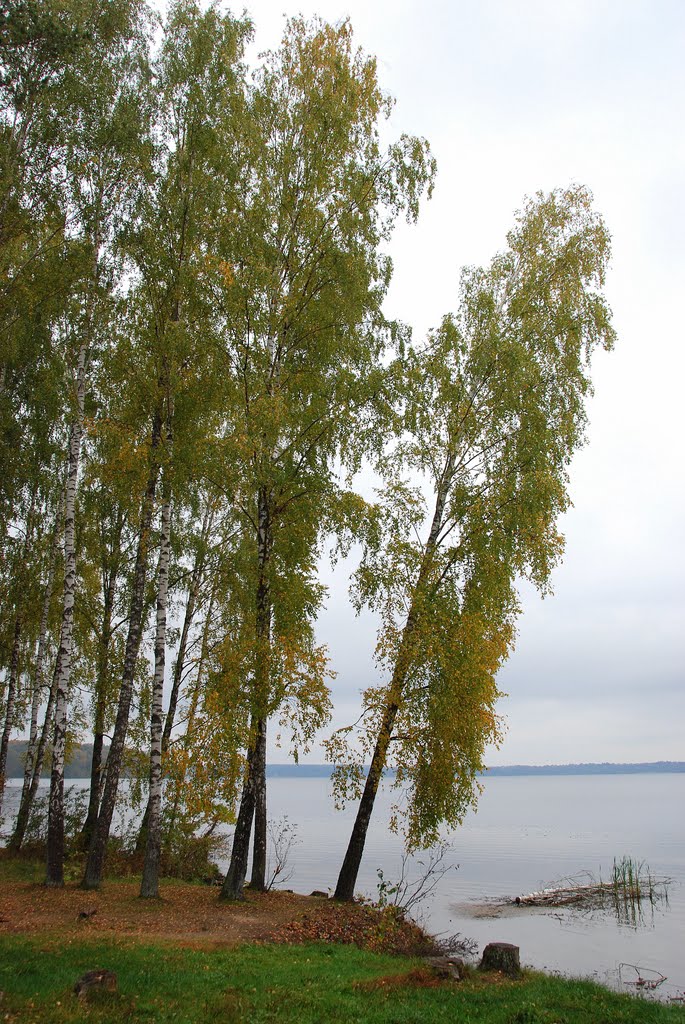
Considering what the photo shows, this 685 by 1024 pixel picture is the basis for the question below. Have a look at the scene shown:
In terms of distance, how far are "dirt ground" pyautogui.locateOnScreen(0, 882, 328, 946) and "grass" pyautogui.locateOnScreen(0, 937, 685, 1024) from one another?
4.74 feet

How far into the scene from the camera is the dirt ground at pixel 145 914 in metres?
13.9

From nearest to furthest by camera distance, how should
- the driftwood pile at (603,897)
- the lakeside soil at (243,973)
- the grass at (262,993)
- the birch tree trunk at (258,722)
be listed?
1. the grass at (262,993)
2. the lakeside soil at (243,973)
3. the birch tree trunk at (258,722)
4. the driftwood pile at (603,897)

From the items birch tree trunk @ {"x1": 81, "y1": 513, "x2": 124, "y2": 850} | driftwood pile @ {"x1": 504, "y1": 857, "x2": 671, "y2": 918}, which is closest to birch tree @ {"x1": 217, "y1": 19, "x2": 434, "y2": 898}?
birch tree trunk @ {"x1": 81, "y1": 513, "x2": 124, "y2": 850}

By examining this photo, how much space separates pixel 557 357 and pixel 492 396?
2.64 meters

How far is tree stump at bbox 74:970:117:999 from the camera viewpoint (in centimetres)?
917

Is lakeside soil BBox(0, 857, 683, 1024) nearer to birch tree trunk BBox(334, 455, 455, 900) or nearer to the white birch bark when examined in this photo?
birch tree trunk BBox(334, 455, 455, 900)

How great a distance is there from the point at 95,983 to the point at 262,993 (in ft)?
8.66

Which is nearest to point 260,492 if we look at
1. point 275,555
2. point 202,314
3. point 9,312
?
point 275,555

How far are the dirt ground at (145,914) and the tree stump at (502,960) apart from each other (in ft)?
14.6

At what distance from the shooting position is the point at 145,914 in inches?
632

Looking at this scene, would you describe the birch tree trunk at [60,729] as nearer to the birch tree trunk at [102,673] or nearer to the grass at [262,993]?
the grass at [262,993]

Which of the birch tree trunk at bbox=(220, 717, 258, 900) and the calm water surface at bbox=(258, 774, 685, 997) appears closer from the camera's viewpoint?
the birch tree trunk at bbox=(220, 717, 258, 900)

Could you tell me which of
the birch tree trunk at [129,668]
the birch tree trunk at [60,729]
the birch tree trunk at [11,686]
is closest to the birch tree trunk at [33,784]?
the birch tree trunk at [11,686]

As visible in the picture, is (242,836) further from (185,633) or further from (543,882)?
(543,882)
